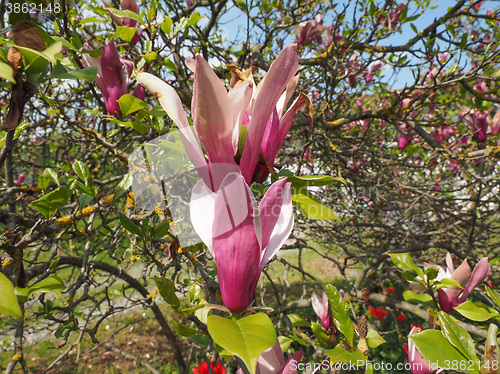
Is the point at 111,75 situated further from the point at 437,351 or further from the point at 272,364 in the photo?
the point at 437,351

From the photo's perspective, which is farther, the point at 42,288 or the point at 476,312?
the point at 476,312

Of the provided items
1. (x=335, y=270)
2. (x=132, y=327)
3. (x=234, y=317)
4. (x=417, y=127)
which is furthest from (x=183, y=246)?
(x=335, y=270)

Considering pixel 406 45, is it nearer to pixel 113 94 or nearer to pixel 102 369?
pixel 113 94

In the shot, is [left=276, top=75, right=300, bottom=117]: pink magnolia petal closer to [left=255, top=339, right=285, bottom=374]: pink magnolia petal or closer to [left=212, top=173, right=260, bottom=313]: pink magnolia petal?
[left=212, top=173, right=260, bottom=313]: pink magnolia petal

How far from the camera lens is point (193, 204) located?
1.52ft

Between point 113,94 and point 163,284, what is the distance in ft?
2.39

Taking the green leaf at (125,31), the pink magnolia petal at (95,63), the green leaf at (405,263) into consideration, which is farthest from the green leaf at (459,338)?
the green leaf at (125,31)

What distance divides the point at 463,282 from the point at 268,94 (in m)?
0.99

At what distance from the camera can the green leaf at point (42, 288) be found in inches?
19.8

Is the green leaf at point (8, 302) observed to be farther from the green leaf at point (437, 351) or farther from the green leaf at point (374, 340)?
the green leaf at point (374, 340)

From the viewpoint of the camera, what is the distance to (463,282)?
0.97 meters

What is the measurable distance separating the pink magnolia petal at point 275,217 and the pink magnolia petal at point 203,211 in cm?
9

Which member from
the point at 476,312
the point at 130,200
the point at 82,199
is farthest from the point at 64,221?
the point at 476,312

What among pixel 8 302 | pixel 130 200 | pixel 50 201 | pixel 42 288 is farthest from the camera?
pixel 130 200
